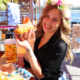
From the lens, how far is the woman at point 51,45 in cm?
71

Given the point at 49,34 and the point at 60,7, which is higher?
the point at 60,7

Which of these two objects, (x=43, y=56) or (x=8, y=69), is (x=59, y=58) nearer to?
(x=43, y=56)

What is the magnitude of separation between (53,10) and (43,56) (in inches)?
A: 15.8

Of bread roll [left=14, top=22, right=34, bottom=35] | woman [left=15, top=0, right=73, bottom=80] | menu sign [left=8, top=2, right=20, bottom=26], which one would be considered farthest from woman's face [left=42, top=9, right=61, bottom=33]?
menu sign [left=8, top=2, right=20, bottom=26]

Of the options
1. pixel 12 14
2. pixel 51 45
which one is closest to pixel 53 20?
pixel 51 45

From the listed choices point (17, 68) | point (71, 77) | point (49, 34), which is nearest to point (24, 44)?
point (17, 68)

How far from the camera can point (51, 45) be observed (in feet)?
2.62

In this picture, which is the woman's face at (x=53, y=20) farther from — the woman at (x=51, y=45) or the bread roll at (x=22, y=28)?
the bread roll at (x=22, y=28)

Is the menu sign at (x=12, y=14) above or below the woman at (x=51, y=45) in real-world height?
above

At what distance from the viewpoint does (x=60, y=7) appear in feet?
2.53

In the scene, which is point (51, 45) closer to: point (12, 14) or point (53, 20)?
point (53, 20)

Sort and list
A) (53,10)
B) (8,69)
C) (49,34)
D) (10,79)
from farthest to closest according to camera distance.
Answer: (49,34) → (53,10) → (8,69) → (10,79)

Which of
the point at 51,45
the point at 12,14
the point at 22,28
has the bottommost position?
the point at 51,45

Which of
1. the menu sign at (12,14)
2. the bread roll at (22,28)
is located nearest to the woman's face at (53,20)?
the bread roll at (22,28)
